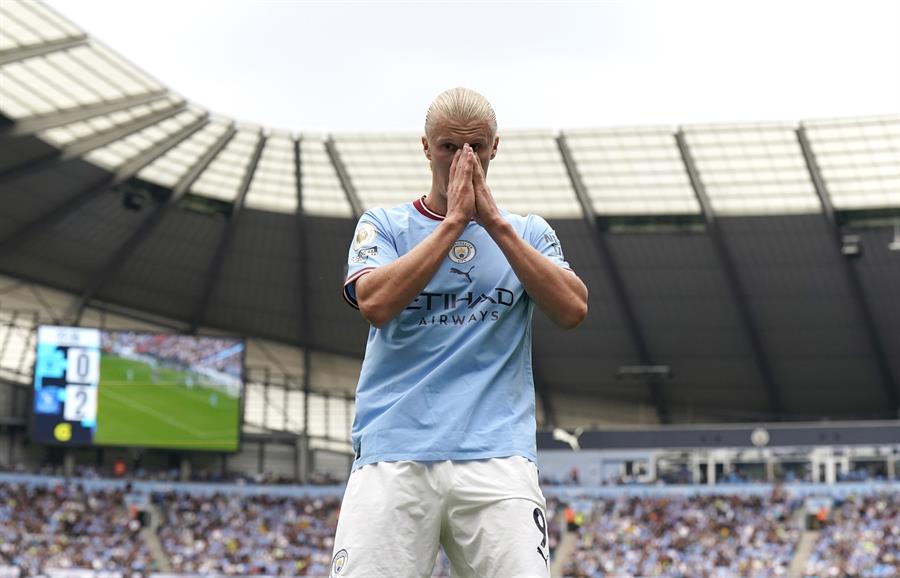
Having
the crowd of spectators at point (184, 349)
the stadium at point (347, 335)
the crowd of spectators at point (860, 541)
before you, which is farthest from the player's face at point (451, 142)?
the crowd of spectators at point (184, 349)

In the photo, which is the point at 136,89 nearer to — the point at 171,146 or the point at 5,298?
the point at 171,146

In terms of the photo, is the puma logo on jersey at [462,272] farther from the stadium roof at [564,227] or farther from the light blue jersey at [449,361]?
the stadium roof at [564,227]

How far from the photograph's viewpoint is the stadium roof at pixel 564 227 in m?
38.5

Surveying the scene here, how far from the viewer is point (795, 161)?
39.4 metres

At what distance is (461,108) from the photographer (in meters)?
3.61

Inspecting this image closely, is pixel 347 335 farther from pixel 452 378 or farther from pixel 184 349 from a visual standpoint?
pixel 452 378

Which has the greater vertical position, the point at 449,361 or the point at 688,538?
the point at 688,538

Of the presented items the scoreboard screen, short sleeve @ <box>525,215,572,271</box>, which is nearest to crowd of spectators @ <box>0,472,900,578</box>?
the scoreboard screen

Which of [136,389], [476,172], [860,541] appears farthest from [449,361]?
[136,389]

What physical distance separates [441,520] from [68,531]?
43.7 metres

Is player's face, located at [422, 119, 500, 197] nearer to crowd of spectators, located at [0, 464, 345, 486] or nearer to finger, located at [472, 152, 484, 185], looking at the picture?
finger, located at [472, 152, 484, 185]

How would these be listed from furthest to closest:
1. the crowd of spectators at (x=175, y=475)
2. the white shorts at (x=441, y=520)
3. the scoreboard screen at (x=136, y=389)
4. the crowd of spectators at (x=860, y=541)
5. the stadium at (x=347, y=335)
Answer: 1. the crowd of spectators at (x=175, y=475)
2. the scoreboard screen at (x=136, y=389)
3. the stadium at (x=347, y=335)
4. the crowd of spectators at (x=860, y=541)
5. the white shorts at (x=441, y=520)

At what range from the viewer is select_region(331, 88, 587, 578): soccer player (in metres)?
3.47

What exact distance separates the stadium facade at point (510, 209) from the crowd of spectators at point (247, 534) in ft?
13.7
